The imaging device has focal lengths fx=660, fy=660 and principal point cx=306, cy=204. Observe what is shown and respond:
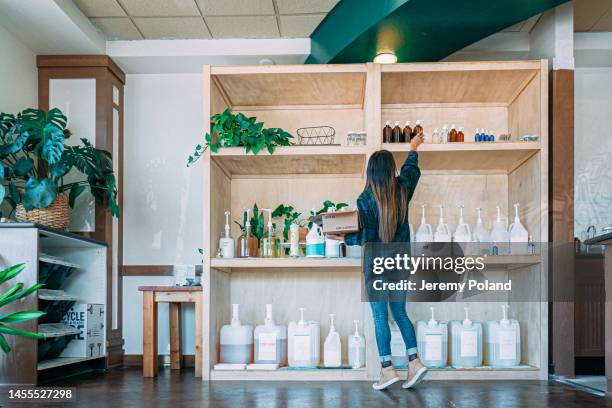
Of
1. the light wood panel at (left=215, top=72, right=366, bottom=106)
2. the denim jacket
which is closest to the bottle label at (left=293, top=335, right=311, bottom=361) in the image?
the denim jacket

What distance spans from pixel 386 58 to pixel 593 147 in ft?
6.06

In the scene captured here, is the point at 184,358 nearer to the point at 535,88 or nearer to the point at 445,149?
the point at 445,149

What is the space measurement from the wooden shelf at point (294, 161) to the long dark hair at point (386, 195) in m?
0.48

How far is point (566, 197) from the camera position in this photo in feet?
14.0

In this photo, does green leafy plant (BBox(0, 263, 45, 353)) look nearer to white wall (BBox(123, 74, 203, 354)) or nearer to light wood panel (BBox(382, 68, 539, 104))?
white wall (BBox(123, 74, 203, 354))

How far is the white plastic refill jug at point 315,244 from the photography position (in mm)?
4262

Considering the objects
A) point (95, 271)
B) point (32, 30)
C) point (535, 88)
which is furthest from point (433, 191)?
point (32, 30)

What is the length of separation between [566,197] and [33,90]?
3.99 m

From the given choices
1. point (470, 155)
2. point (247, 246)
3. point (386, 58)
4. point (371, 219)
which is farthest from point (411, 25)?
point (247, 246)

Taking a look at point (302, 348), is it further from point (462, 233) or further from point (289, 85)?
point (289, 85)

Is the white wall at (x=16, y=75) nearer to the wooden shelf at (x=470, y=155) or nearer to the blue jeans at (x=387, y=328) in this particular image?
the wooden shelf at (x=470, y=155)

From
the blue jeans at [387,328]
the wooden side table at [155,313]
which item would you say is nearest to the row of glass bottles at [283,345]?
the wooden side table at [155,313]

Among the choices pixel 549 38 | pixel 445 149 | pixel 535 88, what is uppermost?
pixel 549 38

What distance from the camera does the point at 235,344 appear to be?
431 cm
